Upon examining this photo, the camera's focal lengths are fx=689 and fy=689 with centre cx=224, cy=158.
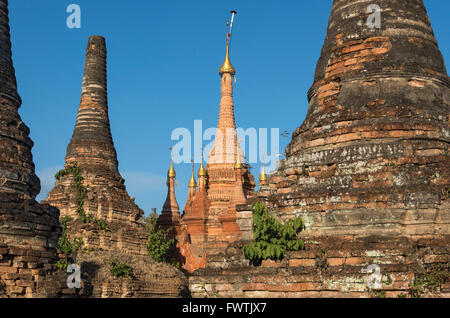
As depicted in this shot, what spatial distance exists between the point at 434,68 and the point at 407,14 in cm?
136

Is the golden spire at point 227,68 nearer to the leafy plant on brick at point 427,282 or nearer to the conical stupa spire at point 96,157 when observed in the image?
the conical stupa spire at point 96,157

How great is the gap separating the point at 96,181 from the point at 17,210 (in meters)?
14.2

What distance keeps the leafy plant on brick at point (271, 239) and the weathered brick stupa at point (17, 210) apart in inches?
149

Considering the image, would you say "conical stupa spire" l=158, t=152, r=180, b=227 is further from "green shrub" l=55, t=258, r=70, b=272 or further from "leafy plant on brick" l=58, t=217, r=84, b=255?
"green shrub" l=55, t=258, r=70, b=272

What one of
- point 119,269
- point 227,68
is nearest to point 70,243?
point 119,269

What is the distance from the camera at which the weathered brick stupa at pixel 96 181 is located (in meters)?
25.6

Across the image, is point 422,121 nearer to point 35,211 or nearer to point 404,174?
point 404,174

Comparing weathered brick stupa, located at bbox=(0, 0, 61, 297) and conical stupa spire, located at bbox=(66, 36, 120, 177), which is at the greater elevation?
conical stupa spire, located at bbox=(66, 36, 120, 177)

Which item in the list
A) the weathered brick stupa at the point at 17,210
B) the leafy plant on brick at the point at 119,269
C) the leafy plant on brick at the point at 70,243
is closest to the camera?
the weathered brick stupa at the point at 17,210

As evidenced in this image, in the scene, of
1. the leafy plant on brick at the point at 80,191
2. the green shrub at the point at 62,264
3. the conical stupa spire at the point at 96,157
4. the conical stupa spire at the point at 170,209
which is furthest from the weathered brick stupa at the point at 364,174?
the conical stupa spire at the point at 170,209

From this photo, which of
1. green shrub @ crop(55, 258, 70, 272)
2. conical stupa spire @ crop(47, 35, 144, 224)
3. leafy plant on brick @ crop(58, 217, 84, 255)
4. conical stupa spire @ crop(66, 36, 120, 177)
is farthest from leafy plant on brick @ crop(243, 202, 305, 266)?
conical stupa spire @ crop(66, 36, 120, 177)

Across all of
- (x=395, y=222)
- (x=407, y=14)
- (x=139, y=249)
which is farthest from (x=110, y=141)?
(x=395, y=222)

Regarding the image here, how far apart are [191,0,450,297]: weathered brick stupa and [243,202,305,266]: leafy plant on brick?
0.56 feet

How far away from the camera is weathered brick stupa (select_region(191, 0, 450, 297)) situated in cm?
1175
